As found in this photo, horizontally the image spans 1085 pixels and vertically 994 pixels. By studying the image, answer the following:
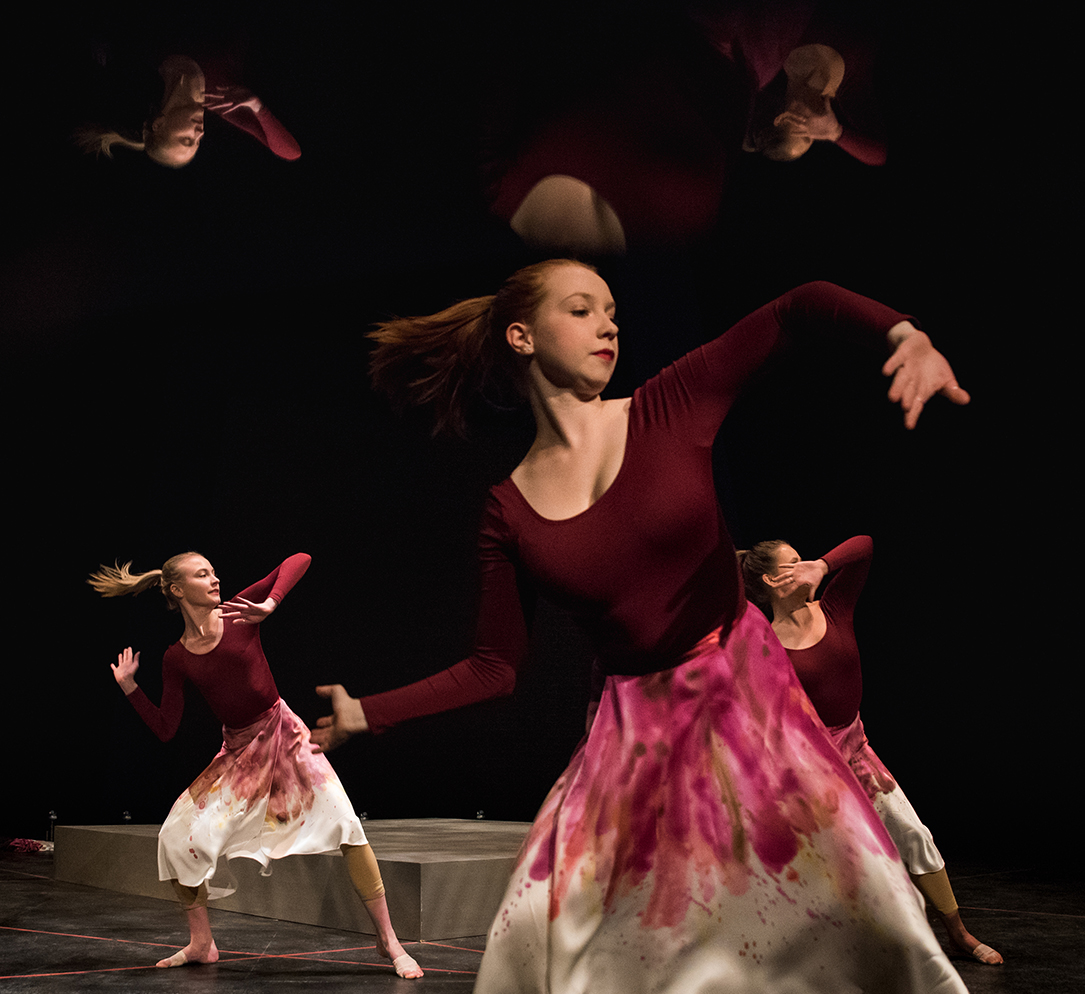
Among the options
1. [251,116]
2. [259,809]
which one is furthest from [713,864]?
[251,116]

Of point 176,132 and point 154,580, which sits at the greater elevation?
point 176,132

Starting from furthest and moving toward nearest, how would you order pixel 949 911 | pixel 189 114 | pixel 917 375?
pixel 189 114 < pixel 949 911 < pixel 917 375

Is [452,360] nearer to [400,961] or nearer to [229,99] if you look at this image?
[400,961]

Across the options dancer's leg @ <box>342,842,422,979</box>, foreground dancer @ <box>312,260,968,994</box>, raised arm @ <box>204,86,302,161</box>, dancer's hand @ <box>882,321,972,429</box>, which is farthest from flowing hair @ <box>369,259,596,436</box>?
raised arm @ <box>204,86,302,161</box>

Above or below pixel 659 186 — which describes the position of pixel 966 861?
below

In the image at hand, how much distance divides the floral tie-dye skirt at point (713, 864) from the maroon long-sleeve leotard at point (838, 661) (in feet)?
7.65

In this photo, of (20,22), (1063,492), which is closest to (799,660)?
(1063,492)

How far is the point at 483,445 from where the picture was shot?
8.00m

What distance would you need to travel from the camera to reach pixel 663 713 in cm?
190

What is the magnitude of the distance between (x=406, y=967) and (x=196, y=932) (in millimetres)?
867

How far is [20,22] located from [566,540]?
599 centimetres

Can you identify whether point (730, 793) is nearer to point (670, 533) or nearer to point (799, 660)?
point (670, 533)

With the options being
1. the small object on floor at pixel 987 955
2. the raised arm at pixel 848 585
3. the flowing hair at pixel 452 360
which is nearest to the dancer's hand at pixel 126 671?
the raised arm at pixel 848 585

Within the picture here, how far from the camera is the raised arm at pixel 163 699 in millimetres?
4508
